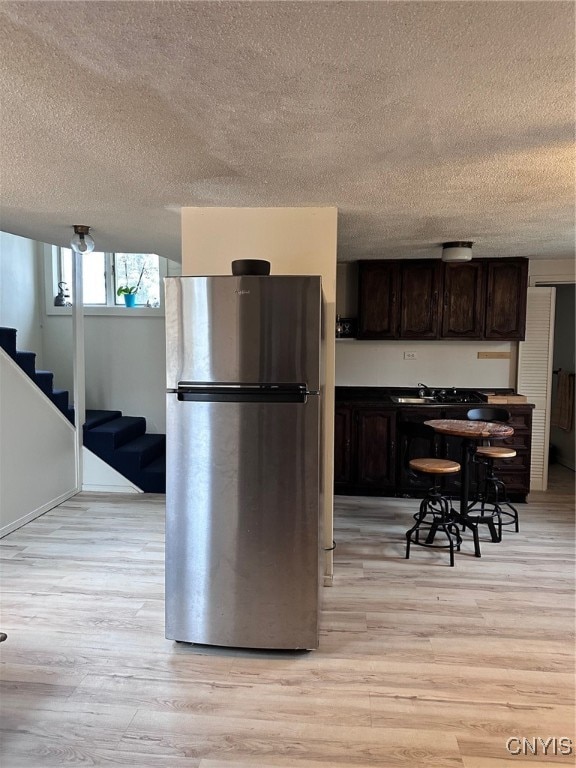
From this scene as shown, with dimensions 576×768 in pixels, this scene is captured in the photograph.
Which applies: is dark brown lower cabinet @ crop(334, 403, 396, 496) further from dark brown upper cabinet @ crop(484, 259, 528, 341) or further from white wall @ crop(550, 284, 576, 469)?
white wall @ crop(550, 284, 576, 469)

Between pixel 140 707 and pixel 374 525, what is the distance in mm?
2411

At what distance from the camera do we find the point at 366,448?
4.72 meters

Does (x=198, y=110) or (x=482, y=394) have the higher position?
(x=198, y=110)

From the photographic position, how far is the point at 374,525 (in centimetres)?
409

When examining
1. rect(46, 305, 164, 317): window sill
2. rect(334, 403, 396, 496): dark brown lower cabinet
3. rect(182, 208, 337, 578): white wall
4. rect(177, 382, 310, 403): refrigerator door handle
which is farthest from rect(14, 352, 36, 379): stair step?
rect(334, 403, 396, 496): dark brown lower cabinet

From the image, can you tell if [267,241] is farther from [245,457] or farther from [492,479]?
[492,479]

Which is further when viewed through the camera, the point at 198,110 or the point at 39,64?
the point at 198,110

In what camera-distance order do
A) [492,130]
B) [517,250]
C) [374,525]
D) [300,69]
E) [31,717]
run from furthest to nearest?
1. [517,250]
2. [374,525]
3. [31,717]
4. [492,130]
5. [300,69]

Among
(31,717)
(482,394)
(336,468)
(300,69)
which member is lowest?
(31,717)

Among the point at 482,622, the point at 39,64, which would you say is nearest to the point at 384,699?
the point at 482,622

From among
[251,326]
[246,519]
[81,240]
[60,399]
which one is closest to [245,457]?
[246,519]

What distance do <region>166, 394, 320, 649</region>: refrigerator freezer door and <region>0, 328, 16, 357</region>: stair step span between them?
2329 mm

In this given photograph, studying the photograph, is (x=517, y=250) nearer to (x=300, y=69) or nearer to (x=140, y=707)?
(x=300, y=69)

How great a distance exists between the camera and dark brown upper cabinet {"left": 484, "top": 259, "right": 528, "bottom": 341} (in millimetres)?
4801
